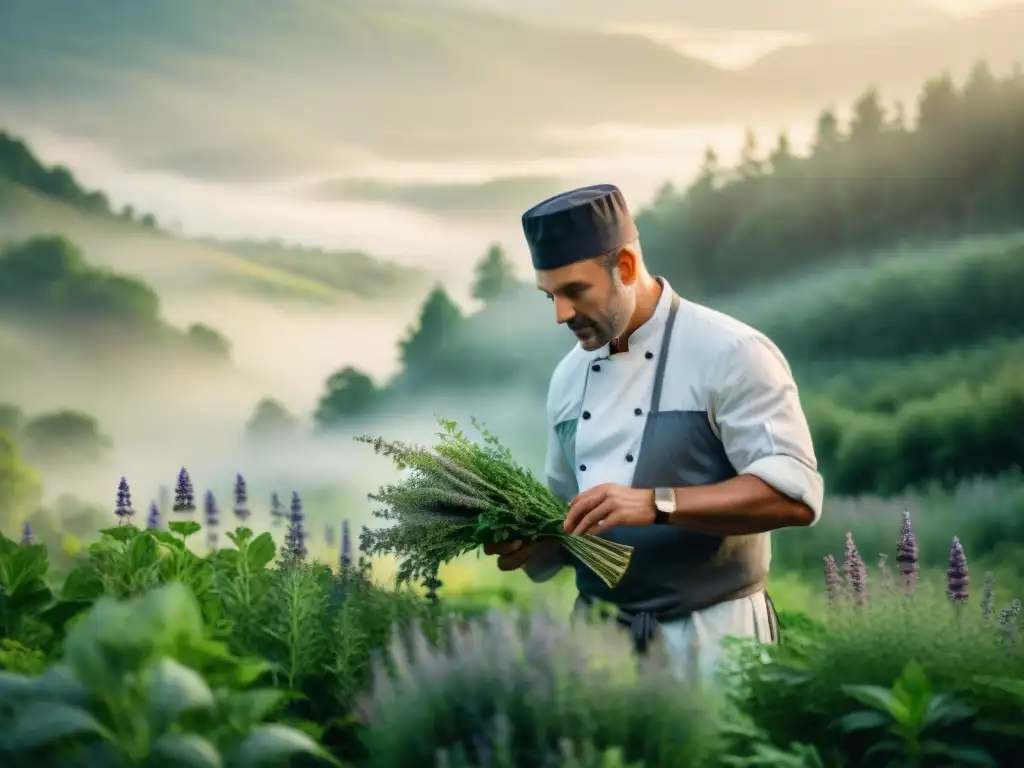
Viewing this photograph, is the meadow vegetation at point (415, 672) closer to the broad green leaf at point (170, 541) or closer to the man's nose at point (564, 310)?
the broad green leaf at point (170, 541)

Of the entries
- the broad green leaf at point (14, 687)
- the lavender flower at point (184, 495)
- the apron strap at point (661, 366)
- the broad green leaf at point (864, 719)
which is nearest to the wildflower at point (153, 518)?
the lavender flower at point (184, 495)

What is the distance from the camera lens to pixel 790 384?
3117 mm

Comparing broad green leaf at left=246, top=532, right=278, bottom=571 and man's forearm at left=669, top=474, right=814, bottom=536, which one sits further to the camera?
broad green leaf at left=246, top=532, right=278, bottom=571

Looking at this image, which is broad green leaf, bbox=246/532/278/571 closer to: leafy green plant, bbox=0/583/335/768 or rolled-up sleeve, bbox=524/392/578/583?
rolled-up sleeve, bbox=524/392/578/583

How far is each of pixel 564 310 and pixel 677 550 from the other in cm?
62

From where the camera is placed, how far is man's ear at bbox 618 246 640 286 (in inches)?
126

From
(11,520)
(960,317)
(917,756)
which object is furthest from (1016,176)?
(917,756)

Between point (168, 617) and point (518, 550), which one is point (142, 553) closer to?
point (518, 550)

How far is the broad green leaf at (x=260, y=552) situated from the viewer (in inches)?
123

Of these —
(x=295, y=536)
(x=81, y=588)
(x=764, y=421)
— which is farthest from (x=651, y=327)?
(x=81, y=588)

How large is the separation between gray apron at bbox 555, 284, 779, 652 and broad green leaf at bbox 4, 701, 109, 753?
4.60 ft

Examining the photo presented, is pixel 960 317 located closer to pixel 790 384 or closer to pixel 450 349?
pixel 450 349

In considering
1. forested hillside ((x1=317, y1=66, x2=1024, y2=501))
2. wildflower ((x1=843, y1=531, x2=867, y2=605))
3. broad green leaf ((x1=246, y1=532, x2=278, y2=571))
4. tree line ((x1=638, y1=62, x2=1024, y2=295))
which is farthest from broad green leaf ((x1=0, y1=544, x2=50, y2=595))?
tree line ((x1=638, y1=62, x2=1024, y2=295))

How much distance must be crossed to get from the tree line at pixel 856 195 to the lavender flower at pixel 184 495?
21.1 ft
